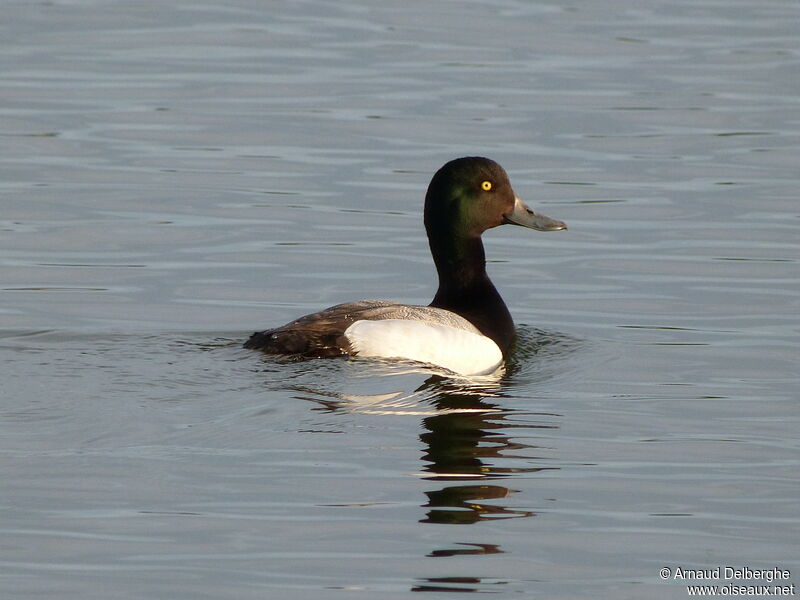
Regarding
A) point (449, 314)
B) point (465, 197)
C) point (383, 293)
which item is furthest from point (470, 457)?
point (383, 293)

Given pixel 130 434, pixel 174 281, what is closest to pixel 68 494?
pixel 130 434

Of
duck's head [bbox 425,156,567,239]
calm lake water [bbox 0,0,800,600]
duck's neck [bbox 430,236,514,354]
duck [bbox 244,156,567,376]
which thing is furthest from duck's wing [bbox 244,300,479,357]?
duck's head [bbox 425,156,567,239]

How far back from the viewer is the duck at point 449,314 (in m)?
8.27

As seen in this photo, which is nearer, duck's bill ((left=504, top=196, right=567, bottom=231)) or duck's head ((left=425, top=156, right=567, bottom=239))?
duck's head ((left=425, top=156, right=567, bottom=239))

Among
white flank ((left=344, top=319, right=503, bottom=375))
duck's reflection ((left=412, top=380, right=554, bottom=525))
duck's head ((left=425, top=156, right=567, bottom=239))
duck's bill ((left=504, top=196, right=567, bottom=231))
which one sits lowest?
duck's reflection ((left=412, top=380, right=554, bottom=525))

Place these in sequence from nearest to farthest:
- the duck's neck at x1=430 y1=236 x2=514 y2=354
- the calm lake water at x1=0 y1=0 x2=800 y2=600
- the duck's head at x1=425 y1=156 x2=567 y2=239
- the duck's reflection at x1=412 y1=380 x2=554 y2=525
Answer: the calm lake water at x1=0 y1=0 x2=800 y2=600 < the duck's reflection at x1=412 y1=380 x2=554 y2=525 < the duck's neck at x1=430 y1=236 x2=514 y2=354 < the duck's head at x1=425 y1=156 x2=567 y2=239

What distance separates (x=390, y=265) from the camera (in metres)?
11.3

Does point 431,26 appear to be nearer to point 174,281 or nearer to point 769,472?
point 174,281

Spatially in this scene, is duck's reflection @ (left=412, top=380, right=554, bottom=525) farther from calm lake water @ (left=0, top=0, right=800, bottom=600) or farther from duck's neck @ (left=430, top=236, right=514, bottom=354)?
duck's neck @ (left=430, top=236, right=514, bottom=354)

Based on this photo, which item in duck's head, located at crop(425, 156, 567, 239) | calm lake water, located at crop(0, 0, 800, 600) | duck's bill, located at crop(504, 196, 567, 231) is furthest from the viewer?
duck's bill, located at crop(504, 196, 567, 231)

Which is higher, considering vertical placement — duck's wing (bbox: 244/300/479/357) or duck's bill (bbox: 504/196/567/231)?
duck's bill (bbox: 504/196/567/231)

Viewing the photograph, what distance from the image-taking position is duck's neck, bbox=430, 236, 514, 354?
930 centimetres

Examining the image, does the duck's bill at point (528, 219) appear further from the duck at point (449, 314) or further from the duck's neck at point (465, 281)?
the duck's neck at point (465, 281)

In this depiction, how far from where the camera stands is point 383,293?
10.7 metres
